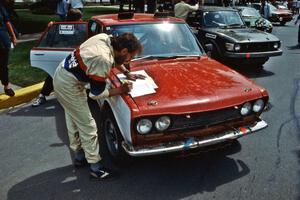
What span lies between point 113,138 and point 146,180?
0.68 meters

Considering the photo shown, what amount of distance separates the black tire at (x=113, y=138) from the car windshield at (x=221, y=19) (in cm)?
600

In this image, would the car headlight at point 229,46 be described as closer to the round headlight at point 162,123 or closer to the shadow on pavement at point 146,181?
the shadow on pavement at point 146,181

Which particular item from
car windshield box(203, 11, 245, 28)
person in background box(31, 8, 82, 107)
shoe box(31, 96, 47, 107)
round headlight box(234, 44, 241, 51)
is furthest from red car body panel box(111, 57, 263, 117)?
car windshield box(203, 11, 245, 28)

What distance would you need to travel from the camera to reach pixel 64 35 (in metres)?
6.33

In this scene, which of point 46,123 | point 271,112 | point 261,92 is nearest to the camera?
point 261,92

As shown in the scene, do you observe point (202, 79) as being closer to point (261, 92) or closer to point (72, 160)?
point (261, 92)

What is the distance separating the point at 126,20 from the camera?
518 centimetres

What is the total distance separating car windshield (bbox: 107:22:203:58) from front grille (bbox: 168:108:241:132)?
4.49ft

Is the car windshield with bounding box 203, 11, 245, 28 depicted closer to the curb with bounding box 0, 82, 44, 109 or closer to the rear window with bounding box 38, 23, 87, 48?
the rear window with bounding box 38, 23, 87, 48

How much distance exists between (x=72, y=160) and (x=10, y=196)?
0.92m

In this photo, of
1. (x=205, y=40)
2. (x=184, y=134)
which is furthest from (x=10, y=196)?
(x=205, y=40)

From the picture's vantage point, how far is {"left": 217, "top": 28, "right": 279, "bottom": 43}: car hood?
28.4 feet

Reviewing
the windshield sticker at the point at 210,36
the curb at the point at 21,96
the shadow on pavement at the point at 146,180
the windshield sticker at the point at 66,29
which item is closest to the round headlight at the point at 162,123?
the shadow on pavement at the point at 146,180

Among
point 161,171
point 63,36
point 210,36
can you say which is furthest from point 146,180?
point 210,36
